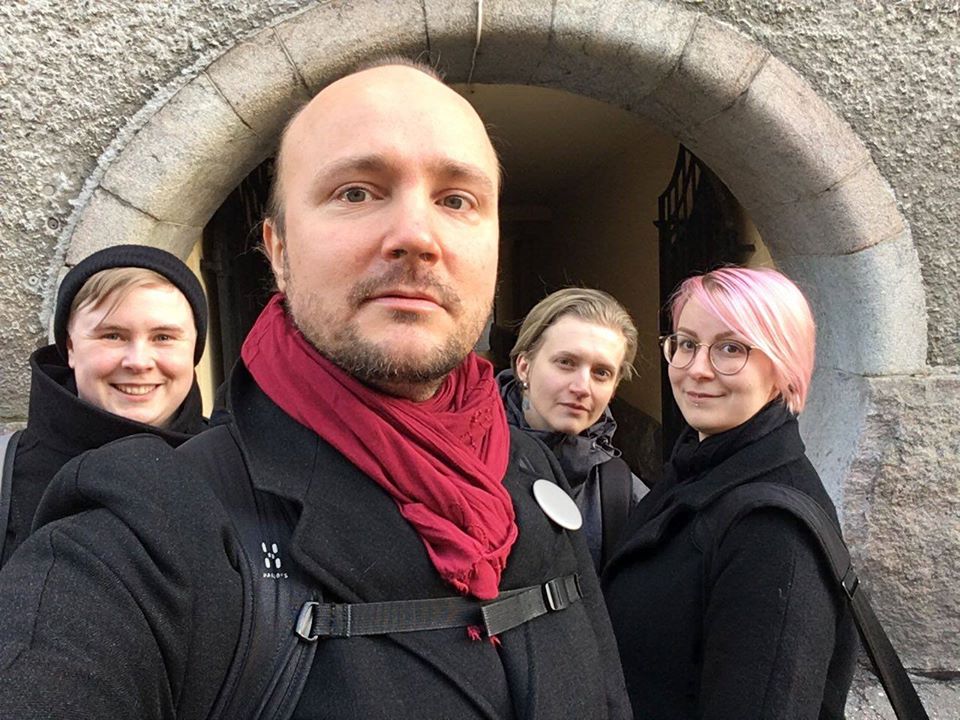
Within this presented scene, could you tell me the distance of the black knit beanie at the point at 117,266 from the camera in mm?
1622

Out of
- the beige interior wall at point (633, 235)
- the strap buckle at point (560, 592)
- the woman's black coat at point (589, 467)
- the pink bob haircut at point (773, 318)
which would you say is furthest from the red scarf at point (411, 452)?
the beige interior wall at point (633, 235)

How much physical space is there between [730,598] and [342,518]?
2.65 ft

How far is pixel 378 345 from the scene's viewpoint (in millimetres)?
857

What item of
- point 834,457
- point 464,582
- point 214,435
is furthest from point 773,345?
point 834,457

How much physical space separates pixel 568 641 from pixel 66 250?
2.13 m

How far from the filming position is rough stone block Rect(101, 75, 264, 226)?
2277mm

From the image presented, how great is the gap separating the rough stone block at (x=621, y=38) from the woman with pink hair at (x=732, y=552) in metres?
1.20

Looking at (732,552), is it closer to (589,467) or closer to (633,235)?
(589,467)

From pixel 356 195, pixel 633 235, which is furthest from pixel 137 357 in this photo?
pixel 633 235

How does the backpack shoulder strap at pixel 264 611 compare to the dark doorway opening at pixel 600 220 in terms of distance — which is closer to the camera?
the backpack shoulder strap at pixel 264 611

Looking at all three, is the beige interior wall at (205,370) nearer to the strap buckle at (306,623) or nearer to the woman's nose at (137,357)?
the woman's nose at (137,357)

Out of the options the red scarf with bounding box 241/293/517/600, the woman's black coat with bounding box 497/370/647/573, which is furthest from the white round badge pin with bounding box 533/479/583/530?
the woman's black coat with bounding box 497/370/647/573

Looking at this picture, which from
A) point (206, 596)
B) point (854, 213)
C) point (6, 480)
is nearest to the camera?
point (206, 596)

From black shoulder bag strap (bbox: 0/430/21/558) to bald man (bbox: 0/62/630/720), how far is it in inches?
32.8
